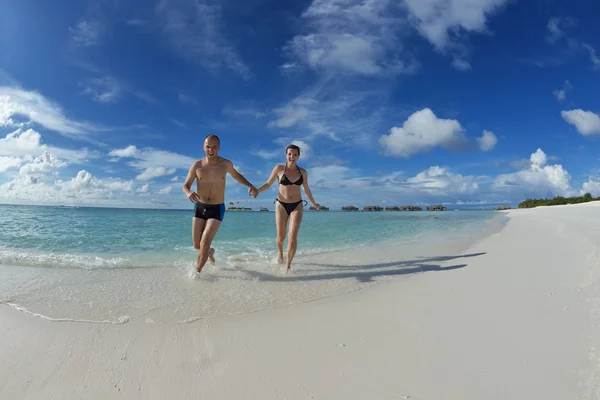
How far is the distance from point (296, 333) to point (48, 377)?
1.83 m

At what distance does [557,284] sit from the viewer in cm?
392

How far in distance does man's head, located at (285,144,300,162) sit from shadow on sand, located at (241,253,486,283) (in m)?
2.28

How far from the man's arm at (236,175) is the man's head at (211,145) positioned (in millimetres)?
352

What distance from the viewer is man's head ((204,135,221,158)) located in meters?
5.62

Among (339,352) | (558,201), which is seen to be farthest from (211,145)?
(558,201)

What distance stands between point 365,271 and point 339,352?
3485 mm

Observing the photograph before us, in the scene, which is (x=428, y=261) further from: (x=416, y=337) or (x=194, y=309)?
(x=194, y=309)

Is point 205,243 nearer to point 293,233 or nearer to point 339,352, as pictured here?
point 293,233

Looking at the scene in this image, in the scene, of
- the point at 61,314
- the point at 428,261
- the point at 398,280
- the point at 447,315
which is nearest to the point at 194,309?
the point at 61,314

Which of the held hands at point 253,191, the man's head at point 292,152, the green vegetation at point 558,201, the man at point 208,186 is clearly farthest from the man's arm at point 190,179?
the green vegetation at point 558,201

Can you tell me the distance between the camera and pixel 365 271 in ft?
18.8

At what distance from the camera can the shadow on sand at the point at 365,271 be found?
5.18m

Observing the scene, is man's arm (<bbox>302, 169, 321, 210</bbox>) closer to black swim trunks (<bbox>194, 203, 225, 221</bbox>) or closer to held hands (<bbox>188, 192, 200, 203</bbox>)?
black swim trunks (<bbox>194, 203, 225, 221</bbox>)

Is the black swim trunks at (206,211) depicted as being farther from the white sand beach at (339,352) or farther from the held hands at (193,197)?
the white sand beach at (339,352)
